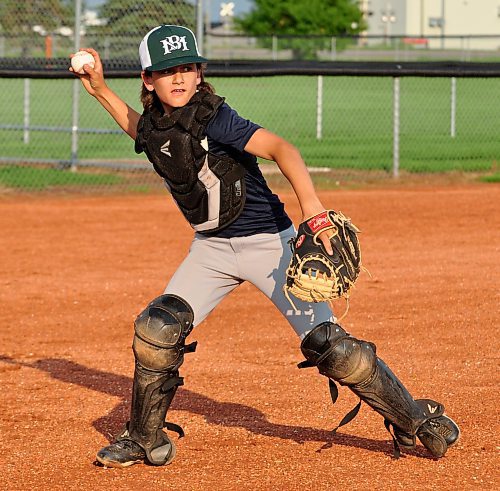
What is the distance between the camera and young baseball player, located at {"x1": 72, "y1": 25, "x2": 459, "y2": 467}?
15.0 ft

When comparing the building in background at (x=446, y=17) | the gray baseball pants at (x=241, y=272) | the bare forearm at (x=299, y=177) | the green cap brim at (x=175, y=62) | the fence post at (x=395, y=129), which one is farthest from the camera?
the building in background at (x=446, y=17)

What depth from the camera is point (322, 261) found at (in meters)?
4.35

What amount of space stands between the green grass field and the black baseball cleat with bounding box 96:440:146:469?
12.8 meters

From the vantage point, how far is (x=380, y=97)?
115ft

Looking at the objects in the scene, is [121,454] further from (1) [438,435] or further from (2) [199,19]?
(2) [199,19]

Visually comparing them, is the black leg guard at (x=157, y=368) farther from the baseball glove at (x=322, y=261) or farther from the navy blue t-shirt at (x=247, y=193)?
the baseball glove at (x=322, y=261)

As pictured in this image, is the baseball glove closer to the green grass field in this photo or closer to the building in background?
the green grass field

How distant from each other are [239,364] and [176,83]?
8.43 feet

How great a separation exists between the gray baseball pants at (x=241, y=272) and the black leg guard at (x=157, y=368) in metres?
0.11

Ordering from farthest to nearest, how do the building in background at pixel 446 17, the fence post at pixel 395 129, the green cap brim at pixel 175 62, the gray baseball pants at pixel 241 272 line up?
1. the building in background at pixel 446 17
2. the fence post at pixel 395 129
3. the gray baseball pants at pixel 241 272
4. the green cap brim at pixel 175 62

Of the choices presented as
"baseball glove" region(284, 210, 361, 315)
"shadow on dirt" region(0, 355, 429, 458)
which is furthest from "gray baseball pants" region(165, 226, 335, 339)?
"shadow on dirt" region(0, 355, 429, 458)

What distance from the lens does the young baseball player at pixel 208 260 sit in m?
4.59

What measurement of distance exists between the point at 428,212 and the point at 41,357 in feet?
23.0

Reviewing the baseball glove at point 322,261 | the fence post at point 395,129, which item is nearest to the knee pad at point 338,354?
the baseball glove at point 322,261
